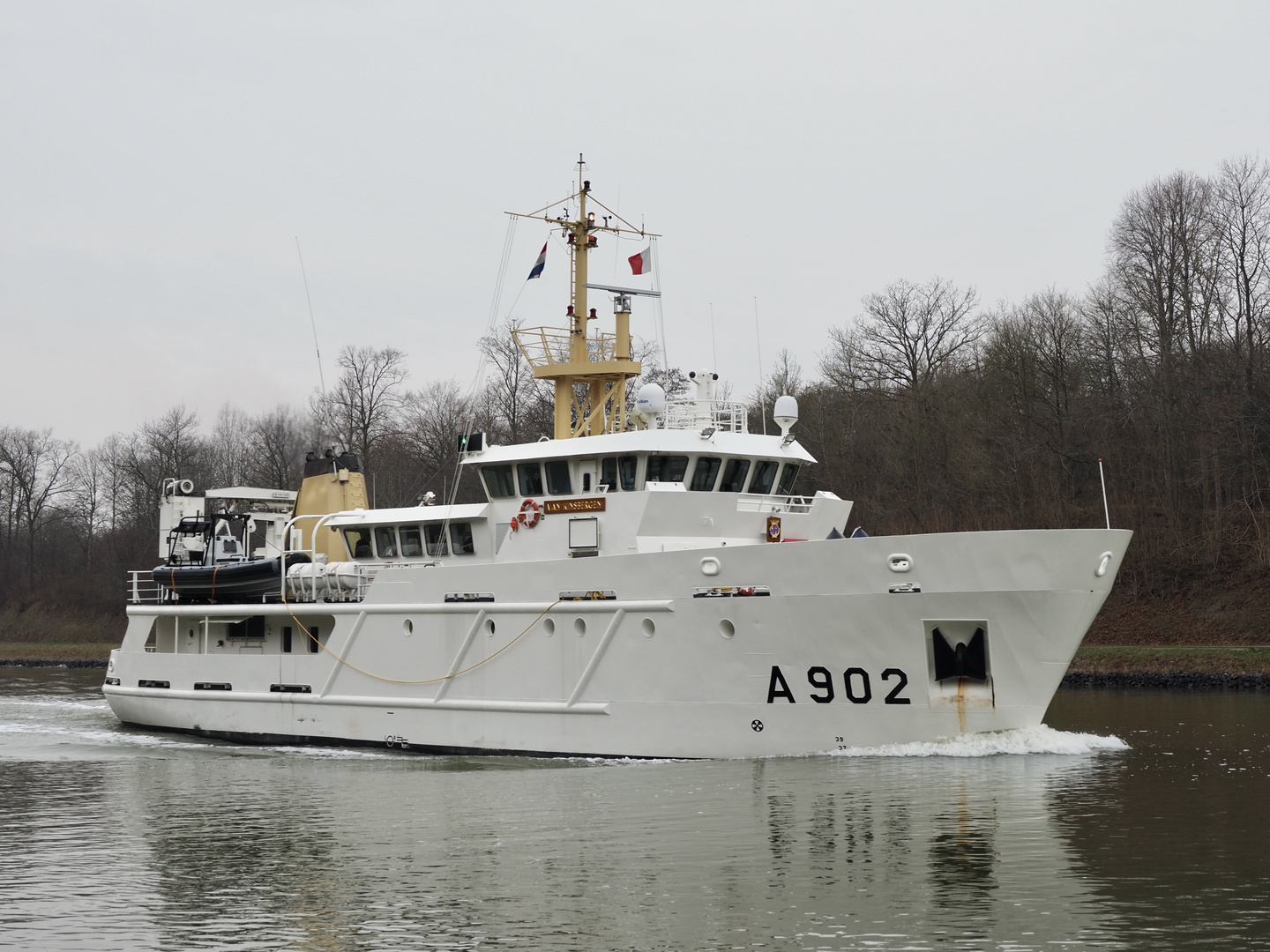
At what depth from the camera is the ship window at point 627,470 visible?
55.6 ft

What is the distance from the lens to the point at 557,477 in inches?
695

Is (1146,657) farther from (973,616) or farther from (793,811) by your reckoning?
(793,811)

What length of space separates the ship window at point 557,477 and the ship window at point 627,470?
2.95 feet

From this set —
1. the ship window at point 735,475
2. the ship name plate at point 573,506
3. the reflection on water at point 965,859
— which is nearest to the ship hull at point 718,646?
the ship name plate at point 573,506

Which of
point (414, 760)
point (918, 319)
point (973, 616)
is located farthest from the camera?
point (918, 319)

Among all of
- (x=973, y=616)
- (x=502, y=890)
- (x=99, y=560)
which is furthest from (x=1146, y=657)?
(x=99, y=560)

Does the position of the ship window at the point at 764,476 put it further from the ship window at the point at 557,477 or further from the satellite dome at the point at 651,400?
the ship window at the point at 557,477

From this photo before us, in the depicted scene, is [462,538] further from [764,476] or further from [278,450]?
[278,450]

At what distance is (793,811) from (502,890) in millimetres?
3730

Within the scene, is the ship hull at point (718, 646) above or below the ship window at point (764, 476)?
below

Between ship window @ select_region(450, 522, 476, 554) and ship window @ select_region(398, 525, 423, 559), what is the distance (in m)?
0.71

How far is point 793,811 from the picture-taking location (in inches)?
490

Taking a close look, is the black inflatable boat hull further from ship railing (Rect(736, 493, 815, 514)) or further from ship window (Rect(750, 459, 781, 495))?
ship window (Rect(750, 459, 781, 495))

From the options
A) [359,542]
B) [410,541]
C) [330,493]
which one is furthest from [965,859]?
[330,493]
